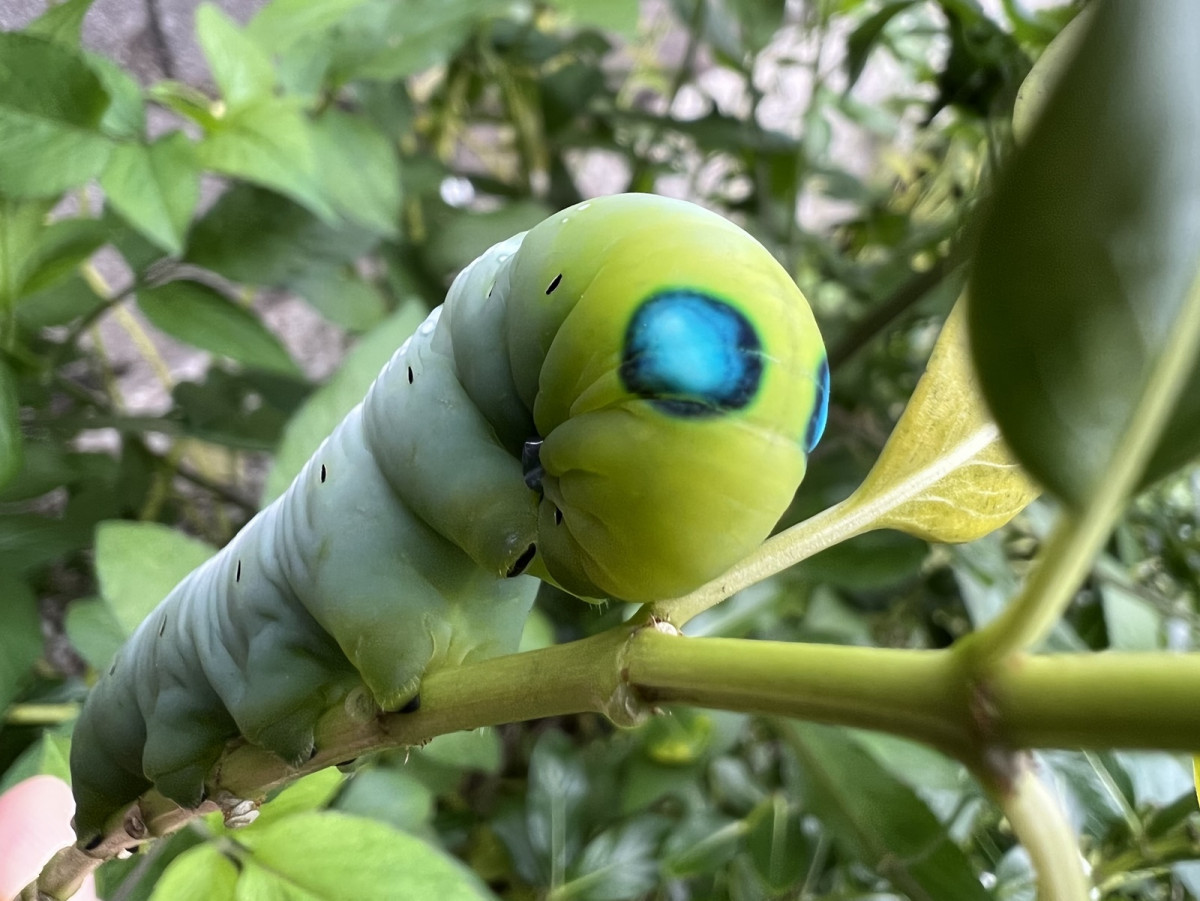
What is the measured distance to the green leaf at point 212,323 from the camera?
0.83 metres

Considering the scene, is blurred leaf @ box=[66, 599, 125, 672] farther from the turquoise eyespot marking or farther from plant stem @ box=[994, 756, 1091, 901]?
plant stem @ box=[994, 756, 1091, 901]

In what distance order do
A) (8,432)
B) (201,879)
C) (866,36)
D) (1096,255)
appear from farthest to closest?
(866,36) < (8,432) < (201,879) < (1096,255)

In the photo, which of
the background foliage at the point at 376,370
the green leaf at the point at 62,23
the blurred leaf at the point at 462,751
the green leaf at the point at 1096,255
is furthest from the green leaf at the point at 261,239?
the green leaf at the point at 1096,255

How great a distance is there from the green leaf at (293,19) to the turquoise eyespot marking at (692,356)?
2.32ft

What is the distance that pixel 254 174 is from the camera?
76cm

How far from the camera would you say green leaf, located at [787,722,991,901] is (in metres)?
0.62

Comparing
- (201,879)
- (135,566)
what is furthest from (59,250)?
(201,879)

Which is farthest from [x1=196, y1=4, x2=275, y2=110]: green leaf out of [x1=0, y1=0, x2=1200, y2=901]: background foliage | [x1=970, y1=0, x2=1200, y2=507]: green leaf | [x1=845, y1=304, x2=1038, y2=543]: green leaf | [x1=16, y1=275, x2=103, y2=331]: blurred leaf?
[x1=970, y1=0, x2=1200, y2=507]: green leaf

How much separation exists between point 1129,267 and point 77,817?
2.37 ft

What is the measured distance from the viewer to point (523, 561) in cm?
Answer: 42

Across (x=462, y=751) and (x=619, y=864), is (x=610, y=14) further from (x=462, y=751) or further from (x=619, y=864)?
(x=619, y=864)

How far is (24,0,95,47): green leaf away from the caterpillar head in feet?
1.88

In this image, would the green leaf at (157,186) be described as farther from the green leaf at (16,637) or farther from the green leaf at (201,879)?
the green leaf at (201,879)

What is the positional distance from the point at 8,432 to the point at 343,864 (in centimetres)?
41
